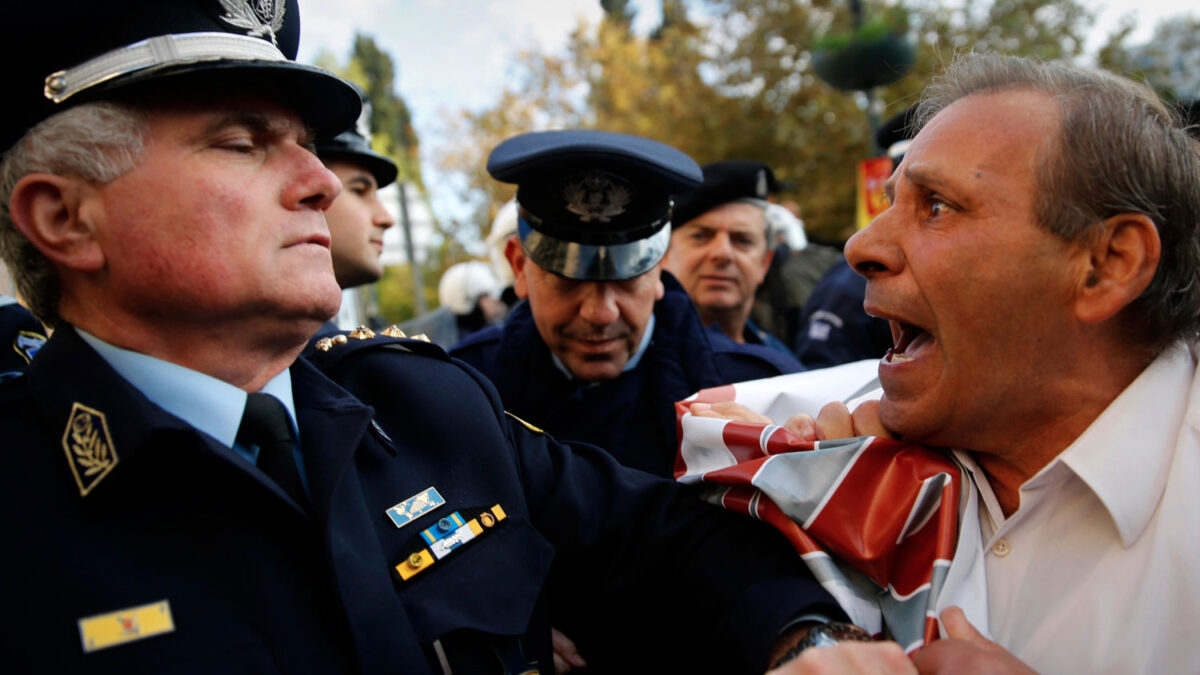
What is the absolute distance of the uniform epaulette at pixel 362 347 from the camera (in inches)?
79.4

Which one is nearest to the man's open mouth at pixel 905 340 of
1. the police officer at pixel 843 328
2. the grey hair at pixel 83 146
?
the grey hair at pixel 83 146

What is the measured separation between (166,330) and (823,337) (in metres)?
3.43

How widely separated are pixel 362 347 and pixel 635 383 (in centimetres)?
131

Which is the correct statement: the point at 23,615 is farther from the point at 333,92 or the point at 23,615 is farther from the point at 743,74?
the point at 743,74

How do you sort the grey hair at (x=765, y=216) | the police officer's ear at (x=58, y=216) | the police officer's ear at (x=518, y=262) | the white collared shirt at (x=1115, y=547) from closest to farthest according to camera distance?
1. the white collared shirt at (x=1115, y=547)
2. the police officer's ear at (x=58, y=216)
3. the police officer's ear at (x=518, y=262)
4. the grey hair at (x=765, y=216)

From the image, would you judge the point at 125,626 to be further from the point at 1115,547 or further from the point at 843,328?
the point at 843,328

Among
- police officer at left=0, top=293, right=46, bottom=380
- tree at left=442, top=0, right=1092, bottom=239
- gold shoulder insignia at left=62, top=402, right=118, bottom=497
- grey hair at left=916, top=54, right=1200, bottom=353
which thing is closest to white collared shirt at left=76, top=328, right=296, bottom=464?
gold shoulder insignia at left=62, top=402, right=118, bottom=497

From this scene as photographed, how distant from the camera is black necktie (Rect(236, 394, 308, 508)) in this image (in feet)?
5.29

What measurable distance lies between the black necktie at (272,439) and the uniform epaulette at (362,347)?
0.32m

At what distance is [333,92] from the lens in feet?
6.13

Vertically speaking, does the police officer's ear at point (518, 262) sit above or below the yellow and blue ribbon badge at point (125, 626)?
above

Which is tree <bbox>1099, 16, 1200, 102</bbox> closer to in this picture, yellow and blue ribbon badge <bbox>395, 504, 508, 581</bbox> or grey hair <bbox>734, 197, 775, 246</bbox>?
grey hair <bbox>734, 197, 775, 246</bbox>

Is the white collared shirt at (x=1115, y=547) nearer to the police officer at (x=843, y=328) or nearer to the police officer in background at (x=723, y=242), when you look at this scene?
the police officer at (x=843, y=328)

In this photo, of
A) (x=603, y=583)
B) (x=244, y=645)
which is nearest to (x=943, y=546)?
(x=603, y=583)
